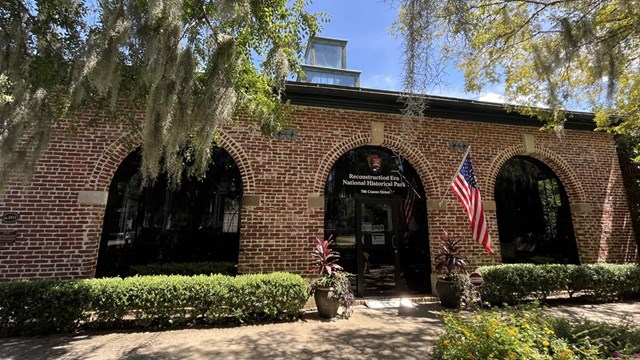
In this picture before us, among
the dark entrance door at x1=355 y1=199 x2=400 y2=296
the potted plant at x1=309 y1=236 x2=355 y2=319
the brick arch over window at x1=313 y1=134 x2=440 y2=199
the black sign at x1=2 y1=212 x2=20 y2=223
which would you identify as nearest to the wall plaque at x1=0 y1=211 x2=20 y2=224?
the black sign at x1=2 y1=212 x2=20 y2=223

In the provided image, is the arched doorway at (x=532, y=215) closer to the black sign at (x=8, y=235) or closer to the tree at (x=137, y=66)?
the tree at (x=137, y=66)

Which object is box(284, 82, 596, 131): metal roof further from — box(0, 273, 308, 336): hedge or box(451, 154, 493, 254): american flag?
box(0, 273, 308, 336): hedge

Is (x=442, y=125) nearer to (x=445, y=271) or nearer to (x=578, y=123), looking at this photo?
(x=445, y=271)

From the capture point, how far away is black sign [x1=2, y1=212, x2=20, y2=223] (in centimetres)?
574

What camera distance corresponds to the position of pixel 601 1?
4633mm

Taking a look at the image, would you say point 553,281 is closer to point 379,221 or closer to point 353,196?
point 379,221

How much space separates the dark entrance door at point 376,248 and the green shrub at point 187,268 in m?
2.78

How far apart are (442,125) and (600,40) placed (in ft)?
12.0

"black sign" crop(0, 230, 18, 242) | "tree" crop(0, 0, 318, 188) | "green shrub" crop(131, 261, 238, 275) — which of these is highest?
"tree" crop(0, 0, 318, 188)

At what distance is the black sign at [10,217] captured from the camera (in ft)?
18.8

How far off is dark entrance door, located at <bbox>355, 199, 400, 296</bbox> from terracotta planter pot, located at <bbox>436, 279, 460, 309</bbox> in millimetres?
1107

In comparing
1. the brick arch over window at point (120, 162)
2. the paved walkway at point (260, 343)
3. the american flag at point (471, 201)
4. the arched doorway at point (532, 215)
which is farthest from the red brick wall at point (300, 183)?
the paved walkway at point (260, 343)

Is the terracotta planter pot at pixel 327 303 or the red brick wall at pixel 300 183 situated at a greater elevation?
the red brick wall at pixel 300 183

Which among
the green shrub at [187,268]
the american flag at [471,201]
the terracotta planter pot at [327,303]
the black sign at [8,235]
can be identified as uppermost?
the american flag at [471,201]
